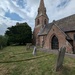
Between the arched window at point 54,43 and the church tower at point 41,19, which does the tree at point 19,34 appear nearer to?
the church tower at point 41,19

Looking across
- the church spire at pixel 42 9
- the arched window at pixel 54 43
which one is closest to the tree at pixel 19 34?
the church spire at pixel 42 9

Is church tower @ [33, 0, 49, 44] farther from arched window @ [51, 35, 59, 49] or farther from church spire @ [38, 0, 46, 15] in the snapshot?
arched window @ [51, 35, 59, 49]

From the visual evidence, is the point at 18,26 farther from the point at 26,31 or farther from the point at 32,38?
the point at 32,38

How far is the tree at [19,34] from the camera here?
44.1 metres

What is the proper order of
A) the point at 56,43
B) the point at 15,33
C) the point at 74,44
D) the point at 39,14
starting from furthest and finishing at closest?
1. the point at 15,33
2. the point at 39,14
3. the point at 56,43
4. the point at 74,44

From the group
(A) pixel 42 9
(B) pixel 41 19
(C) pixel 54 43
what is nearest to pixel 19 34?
(B) pixel 41 19

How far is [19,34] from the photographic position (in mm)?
45094

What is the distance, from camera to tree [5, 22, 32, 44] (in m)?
44.1

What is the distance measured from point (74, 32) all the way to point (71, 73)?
48.4 feet

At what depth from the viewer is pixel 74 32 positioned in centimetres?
2155

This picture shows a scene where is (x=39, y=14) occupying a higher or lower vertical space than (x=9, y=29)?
higher

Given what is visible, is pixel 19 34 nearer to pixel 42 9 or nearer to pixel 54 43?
pixel 42 9

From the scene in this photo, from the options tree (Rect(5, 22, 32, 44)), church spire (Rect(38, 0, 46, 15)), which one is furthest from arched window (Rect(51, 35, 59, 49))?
tree (Rect(5, 22, 32, 44))

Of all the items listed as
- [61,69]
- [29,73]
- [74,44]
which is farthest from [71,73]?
[74,44]
